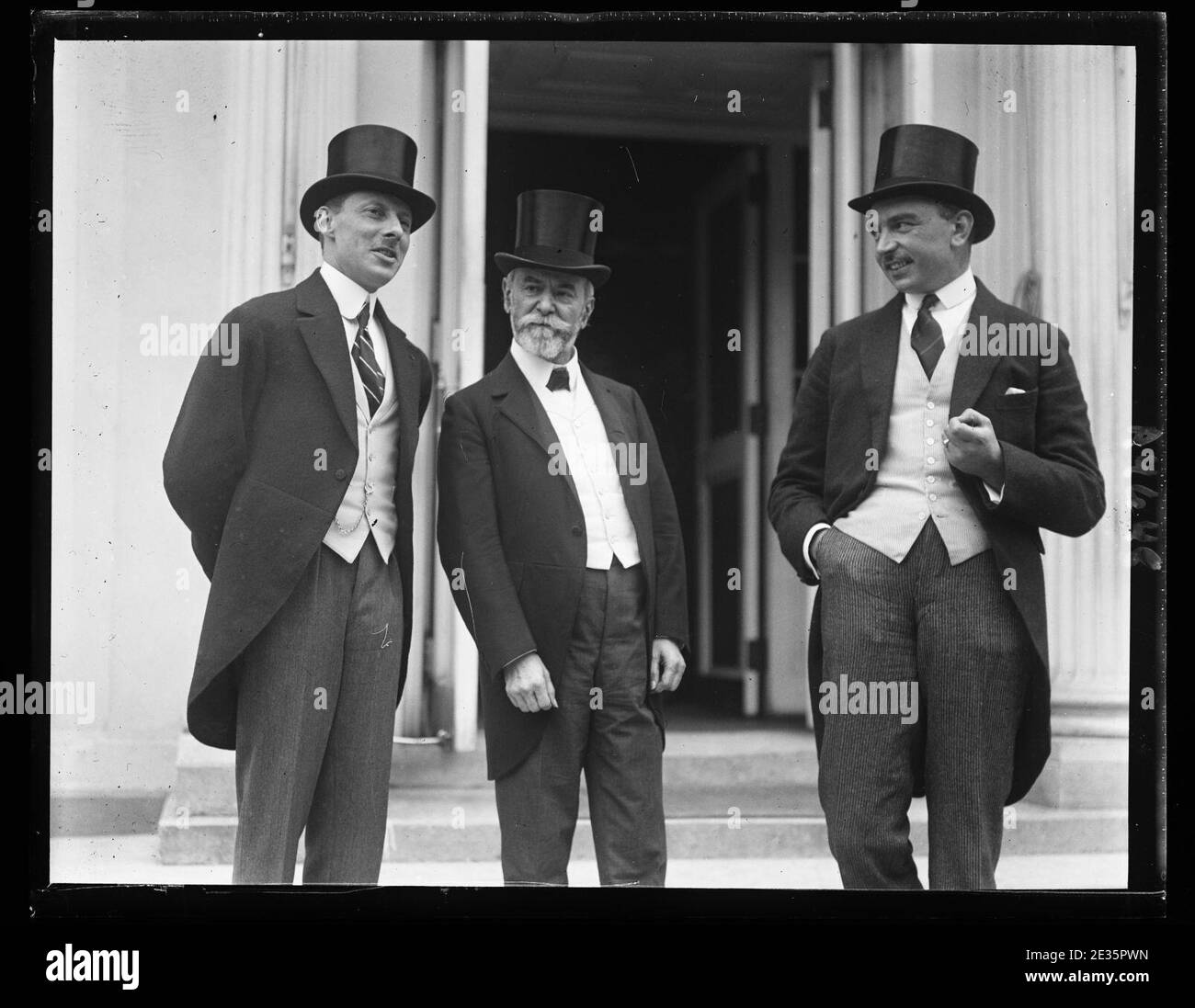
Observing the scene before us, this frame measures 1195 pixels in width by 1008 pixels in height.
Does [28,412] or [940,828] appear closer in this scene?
Result: [940,828]

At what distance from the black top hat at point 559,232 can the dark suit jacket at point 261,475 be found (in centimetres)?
57

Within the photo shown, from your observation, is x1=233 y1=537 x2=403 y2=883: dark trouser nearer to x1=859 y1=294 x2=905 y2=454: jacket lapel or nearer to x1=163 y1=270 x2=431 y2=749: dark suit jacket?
x1=163 y1=270 x2=431 y2=749: dark suit jacket

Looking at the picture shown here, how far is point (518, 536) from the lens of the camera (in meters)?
3.75

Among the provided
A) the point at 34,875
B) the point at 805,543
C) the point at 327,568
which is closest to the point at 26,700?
the point at 34,875

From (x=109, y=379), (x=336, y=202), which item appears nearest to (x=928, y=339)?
(x=336, y=202)

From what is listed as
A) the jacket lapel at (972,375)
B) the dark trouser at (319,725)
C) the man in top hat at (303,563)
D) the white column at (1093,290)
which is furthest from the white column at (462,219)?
the white column at (1093,290)

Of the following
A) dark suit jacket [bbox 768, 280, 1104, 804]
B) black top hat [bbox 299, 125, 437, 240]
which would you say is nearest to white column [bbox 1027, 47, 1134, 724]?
dark suit jacket [bbox 768, 280, 1104, 804]

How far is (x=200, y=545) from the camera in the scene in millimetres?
3734

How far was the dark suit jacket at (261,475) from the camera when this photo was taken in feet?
11.8

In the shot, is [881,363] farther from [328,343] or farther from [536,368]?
[328,343]

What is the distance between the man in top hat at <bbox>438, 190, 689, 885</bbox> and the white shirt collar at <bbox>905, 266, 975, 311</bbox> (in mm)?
791
